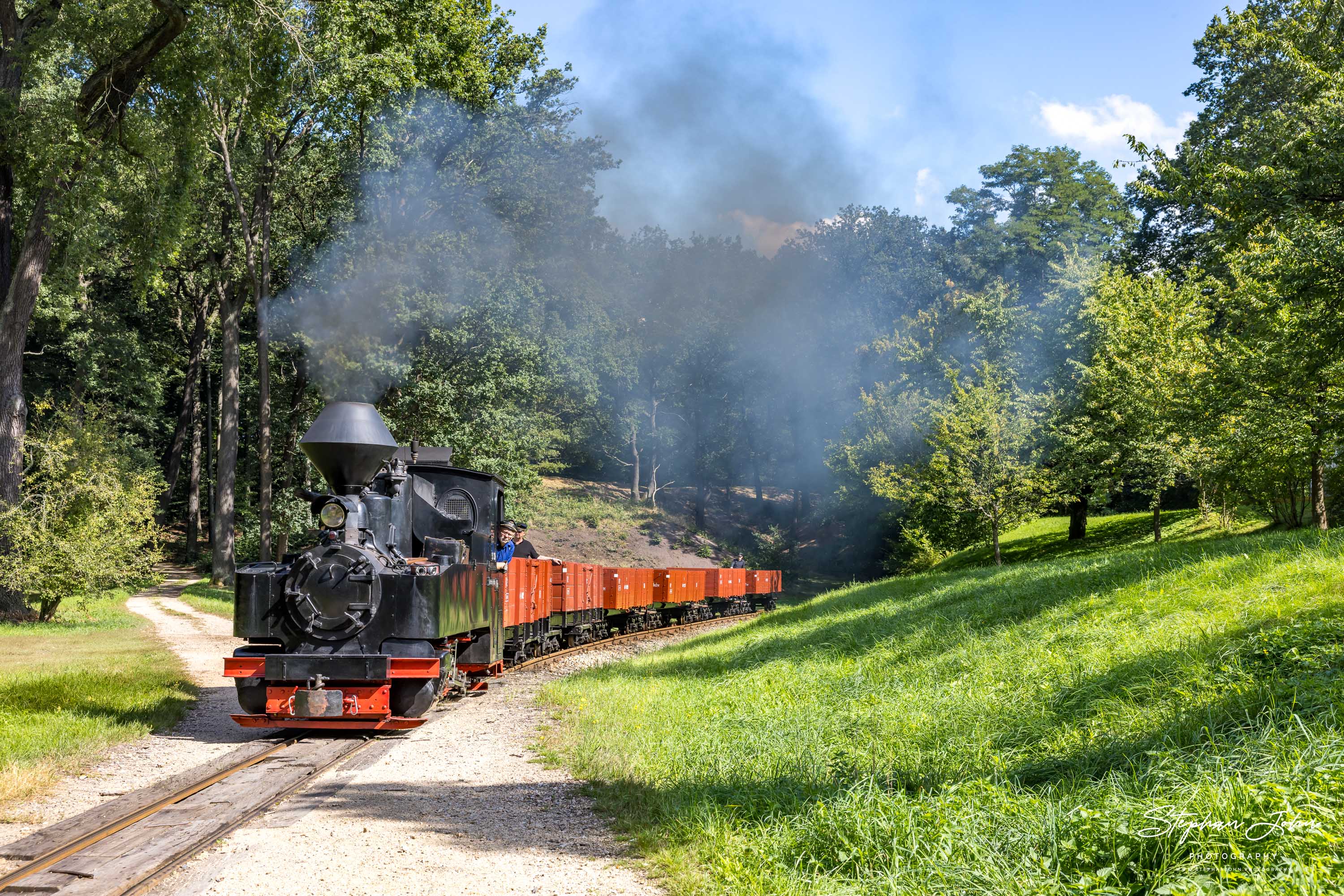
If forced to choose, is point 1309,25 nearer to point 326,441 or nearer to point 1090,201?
point 326,441

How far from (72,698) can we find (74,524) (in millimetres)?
13090

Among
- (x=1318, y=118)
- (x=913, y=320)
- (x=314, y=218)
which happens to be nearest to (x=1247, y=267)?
(x=1318, y=118)

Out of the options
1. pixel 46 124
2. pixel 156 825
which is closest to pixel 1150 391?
pixel 156 825

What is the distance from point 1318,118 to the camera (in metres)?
12.8

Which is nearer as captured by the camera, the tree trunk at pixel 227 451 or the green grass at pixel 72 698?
the green grass at pixel 72 698

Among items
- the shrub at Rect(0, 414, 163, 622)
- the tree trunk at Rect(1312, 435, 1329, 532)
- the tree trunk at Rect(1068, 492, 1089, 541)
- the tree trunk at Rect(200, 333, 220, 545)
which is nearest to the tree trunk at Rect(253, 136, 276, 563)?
the shrub at Rect(0, 414, 163, 622)

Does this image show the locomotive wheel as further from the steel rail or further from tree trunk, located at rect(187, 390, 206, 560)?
tree trunk, located at rect(187, 390, 206, 560)

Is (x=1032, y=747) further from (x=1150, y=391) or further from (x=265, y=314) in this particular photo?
(x=265, y=314)

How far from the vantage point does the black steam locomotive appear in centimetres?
926

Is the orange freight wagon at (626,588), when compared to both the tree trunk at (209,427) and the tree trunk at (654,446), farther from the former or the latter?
the tree trunk at (654,446)

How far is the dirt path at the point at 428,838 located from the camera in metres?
5.03

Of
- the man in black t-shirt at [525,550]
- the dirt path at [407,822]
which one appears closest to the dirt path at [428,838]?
the dirt path at [407,822]

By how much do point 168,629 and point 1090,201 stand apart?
5301 cm

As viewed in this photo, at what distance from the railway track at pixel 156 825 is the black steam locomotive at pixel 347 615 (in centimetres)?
53
